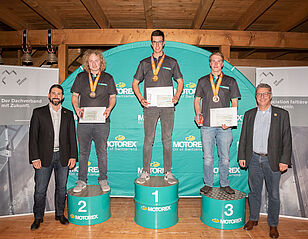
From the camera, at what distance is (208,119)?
301 centimetres

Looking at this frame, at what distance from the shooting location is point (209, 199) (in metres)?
2.90

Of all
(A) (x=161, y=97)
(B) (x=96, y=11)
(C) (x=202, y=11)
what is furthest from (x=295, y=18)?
(B) (x=96, y=11)

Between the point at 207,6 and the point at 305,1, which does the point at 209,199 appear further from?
the point at 305,1

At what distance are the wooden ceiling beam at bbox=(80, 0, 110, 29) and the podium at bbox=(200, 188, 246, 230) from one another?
331cm

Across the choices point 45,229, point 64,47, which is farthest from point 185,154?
point 64,47

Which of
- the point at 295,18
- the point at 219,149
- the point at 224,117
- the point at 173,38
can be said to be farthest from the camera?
the point at 173,38

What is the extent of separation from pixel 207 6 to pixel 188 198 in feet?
10.5

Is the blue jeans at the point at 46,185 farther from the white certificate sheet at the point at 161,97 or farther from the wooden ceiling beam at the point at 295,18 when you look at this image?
the wooden ceiling beam at the point at 295,18

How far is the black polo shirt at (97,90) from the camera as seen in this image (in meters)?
3.12

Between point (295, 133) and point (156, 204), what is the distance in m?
2.36

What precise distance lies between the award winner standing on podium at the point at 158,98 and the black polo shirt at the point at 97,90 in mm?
387

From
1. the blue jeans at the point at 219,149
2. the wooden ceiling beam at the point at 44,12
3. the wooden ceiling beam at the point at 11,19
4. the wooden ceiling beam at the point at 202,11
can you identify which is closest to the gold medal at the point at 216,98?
the blue jeans at the point at 219,149

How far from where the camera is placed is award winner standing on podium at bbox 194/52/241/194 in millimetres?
3004

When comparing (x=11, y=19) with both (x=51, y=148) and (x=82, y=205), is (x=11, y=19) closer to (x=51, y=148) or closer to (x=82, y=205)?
(x=51, y=148)
